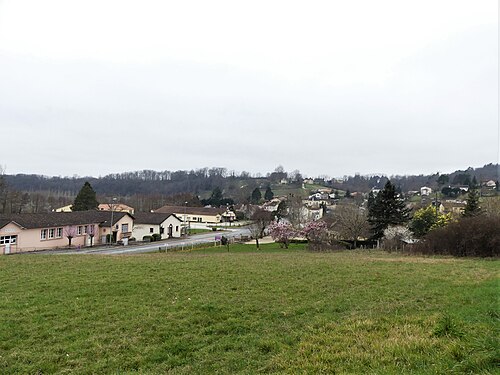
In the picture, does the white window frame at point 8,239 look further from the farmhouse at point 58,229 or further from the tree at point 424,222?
the tree at point 424,222

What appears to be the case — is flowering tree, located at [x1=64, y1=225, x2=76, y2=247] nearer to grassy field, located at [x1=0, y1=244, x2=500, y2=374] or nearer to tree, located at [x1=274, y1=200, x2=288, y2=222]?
grassy field, located at [x1=0, y1=244, x2=500, y2=374]

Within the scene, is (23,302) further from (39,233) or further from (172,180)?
(172,180)

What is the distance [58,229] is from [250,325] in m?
42.6

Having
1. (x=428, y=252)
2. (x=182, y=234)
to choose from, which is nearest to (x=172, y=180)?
(x=182, y=234)

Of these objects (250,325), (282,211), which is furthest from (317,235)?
(282,211)

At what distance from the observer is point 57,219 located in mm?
43250

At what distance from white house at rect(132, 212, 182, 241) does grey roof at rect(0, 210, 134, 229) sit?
16.1ft

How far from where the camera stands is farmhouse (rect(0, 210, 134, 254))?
37.7 m

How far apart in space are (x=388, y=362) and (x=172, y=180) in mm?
169912

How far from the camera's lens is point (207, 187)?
160125 millimetres

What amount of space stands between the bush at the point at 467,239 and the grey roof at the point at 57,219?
→ 3852 cm

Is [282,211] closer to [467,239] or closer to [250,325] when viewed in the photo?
[467,239]

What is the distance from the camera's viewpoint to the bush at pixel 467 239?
23.9 meters

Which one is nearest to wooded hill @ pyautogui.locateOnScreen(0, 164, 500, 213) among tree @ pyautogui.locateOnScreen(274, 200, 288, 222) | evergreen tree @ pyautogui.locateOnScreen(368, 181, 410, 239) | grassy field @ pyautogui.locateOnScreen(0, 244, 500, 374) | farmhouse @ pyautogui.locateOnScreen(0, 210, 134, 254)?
tree @ pyautogui.locateOnScreen(274, 200, 288, 222)
